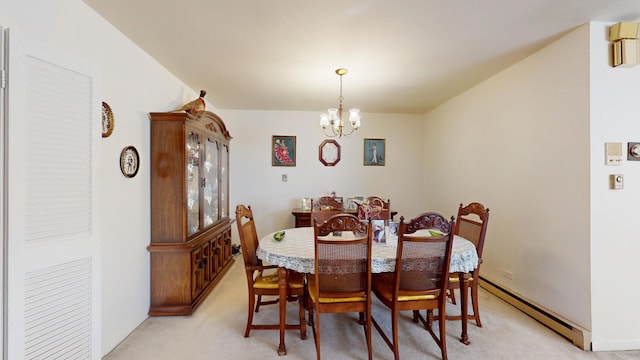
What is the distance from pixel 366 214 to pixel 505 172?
1.69m

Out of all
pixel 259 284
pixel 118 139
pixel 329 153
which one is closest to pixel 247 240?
pixel 259 284

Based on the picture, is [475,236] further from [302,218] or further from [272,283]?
[302,218]

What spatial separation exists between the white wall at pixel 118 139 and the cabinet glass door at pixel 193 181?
358 millimetres

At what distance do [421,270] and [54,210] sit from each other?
2270 millimetres

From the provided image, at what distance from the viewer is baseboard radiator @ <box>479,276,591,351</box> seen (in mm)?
1945

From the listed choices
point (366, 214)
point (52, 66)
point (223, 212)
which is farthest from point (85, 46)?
point (366, 214)

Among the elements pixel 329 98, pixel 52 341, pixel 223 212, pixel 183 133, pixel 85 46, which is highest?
pixel 329 98

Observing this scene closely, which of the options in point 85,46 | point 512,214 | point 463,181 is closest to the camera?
point 85,46

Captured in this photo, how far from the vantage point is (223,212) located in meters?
3.62

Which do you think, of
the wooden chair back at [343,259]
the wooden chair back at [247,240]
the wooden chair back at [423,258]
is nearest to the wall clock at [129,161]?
the wooden chair back at [247,240]

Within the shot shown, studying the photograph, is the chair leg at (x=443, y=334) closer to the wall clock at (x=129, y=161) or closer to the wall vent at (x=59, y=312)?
the wall vent at (x=59, y=312)

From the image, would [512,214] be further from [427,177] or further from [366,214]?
[427,177]

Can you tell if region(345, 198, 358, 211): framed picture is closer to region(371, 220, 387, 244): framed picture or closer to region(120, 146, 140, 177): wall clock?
region(371, 220, 387, 244): framed picture

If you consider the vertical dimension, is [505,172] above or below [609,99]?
below
